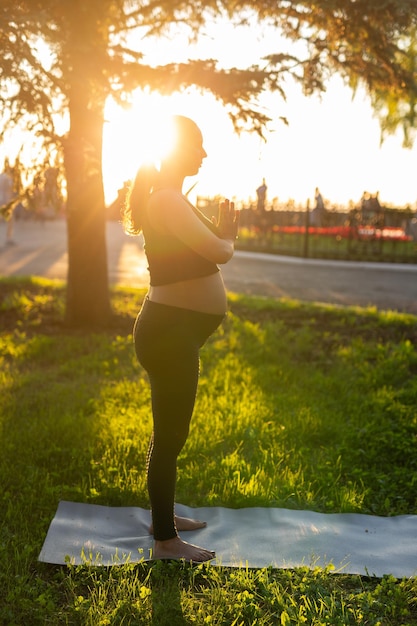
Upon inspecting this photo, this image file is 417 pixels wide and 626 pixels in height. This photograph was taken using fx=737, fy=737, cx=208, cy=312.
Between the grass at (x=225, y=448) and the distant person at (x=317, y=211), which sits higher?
the distant person at (x=317, y=211)

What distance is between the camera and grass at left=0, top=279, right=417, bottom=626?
3.42 meters

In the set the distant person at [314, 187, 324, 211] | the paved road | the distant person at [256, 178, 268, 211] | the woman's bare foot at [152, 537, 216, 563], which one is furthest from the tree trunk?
the distant person at [256, 178, 268, 211]

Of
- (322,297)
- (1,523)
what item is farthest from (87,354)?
(322,297)

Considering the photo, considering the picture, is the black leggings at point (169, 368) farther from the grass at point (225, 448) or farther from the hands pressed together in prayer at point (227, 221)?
the grass at point (225, 448)

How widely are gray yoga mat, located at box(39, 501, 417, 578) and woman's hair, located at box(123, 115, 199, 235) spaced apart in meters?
1.72

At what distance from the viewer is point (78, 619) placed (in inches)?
129

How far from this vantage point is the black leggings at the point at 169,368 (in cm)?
347

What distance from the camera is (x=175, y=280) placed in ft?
11.4

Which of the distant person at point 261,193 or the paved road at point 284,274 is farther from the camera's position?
the distant person at point 261,193

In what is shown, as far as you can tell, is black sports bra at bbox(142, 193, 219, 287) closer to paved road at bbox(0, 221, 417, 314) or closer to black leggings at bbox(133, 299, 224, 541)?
black leggings at bbox(133, 299, 224, 541)

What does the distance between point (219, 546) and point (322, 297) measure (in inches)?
352

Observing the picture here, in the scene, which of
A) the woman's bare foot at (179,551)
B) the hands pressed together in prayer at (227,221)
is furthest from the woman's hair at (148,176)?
the woman's bare foot at (179,551)

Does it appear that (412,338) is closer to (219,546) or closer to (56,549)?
(219,546)

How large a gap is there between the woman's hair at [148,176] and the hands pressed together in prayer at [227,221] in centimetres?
A: 35
